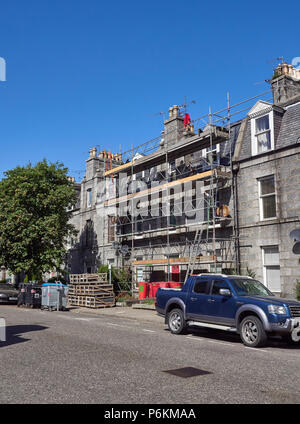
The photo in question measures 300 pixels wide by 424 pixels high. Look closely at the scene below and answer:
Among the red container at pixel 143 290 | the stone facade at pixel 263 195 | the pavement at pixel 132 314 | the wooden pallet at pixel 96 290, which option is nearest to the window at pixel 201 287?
the pavement at pixel 132 314

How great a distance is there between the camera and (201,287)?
482 inches

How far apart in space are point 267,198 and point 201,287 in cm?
848

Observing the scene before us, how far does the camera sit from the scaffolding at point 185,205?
20562 millimetres

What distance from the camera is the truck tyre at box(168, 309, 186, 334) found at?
12470 mm

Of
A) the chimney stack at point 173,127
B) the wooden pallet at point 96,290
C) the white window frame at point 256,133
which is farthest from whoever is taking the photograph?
the chimney stack at point 173,127

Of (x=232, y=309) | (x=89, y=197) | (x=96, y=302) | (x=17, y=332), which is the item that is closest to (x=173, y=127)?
(x=89, y=197)

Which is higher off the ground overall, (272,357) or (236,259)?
(236,259)

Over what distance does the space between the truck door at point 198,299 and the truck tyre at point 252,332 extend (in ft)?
4.58

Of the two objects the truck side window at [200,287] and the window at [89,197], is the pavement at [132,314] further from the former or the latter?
the window at [89,197]
